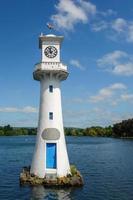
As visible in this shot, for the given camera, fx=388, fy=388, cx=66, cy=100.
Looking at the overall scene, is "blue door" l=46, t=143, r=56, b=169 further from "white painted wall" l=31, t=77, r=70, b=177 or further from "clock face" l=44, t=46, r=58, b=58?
"clock face" l=44, t=46, r=58, b=58

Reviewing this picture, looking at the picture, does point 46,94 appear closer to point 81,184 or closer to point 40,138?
point 40,138

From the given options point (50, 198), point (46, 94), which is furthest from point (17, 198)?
point (46, 94)

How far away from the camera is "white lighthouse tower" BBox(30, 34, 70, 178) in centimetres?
3906

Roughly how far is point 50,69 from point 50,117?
16.0ft

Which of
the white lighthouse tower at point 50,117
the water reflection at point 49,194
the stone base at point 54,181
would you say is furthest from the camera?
the white lighthouse tower at point 50,117

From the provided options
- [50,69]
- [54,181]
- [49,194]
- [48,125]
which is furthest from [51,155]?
[50,69]

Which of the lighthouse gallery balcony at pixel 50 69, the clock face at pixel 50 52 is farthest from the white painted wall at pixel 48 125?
the clock face at pixel 50 52

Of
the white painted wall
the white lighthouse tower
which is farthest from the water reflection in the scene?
the white painted wall

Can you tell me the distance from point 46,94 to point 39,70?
2.61 metres

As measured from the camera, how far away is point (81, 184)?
39.4 meters

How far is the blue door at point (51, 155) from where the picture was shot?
39094 millimetres

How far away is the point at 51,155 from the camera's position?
39281 mm

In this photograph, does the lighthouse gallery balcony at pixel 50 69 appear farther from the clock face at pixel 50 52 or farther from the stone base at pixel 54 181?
the stone base at pixel 54 181

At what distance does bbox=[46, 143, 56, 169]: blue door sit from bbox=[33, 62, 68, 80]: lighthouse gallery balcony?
23.7 ft
